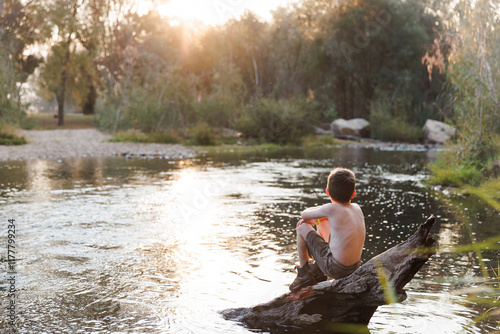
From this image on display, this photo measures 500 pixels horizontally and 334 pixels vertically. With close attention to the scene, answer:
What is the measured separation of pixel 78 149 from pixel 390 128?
22.0 m

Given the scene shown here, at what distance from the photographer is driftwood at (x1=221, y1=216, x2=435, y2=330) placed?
13.4 ft

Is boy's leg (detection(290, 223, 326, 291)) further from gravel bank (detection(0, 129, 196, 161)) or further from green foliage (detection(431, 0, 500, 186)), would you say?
gravel bank (detection(0, 129, 196, 161))

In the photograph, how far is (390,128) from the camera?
38.6 m

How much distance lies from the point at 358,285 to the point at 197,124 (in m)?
27.1

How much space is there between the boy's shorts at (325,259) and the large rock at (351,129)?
115 ft

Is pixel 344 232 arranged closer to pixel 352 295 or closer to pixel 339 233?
pixel 339 233

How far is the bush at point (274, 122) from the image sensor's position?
31.7m

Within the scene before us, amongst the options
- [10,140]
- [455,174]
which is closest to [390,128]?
[10,140]

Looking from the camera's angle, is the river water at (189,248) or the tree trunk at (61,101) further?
the tree trunk at (61,101)

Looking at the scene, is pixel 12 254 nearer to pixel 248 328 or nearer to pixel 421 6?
pixel 248 328

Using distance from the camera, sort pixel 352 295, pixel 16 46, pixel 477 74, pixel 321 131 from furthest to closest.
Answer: pixel 321 131
pixel 16 46
pixel 477 74
pixel 352 295

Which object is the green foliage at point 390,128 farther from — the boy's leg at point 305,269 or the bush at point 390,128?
the boy's leg at point 305,269

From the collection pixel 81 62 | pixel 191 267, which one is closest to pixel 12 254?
pixel 191 267

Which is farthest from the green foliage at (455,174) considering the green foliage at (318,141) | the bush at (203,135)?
the green foliage at (318,141)
